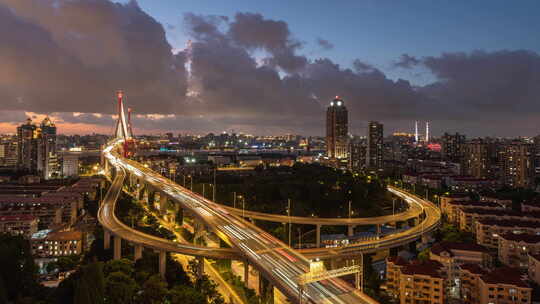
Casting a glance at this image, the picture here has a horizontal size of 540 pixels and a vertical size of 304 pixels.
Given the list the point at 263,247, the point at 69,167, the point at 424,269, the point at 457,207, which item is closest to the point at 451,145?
the point at 457,207

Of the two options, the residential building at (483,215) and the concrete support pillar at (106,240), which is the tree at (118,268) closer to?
the concrete support pillar at (106,240)

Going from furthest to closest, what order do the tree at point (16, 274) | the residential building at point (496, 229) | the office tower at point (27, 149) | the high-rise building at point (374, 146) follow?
the high-rise building at point (374, 146) < the office tower at point (27, 149) < the residential building at point (496, 229) < the tree at point (16, 274)

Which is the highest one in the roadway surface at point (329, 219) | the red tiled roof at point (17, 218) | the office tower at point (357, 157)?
the office tower at point (357, 157)

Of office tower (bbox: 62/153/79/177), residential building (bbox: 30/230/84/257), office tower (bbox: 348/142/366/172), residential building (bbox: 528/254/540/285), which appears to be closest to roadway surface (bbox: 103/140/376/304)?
residential building (bbox: 30/230/84/257)

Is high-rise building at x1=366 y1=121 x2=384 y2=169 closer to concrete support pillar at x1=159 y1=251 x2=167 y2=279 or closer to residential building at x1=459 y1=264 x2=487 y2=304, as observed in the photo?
residential building at x1=459 y1=264 x2=487 y2=304

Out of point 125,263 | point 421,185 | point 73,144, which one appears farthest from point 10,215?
point 73,144

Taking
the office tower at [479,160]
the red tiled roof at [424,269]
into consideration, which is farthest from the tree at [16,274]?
the office tower at [479,160]
